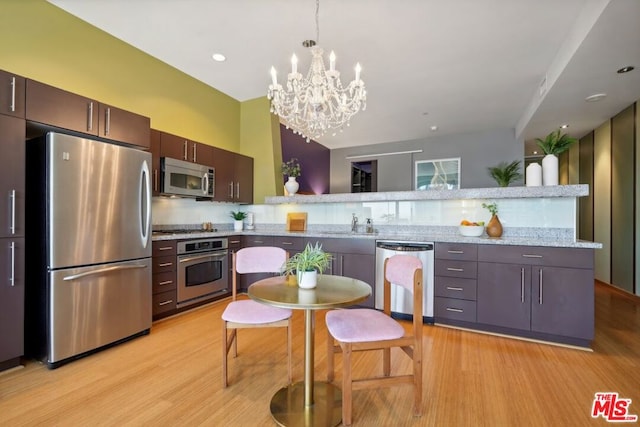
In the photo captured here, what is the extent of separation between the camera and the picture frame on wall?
6.91 m

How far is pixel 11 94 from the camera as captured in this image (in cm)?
205

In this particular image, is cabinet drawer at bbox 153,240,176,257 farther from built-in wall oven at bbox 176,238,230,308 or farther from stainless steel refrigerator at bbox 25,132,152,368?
stainless steel refrigerator at bbox 25,132,152,368

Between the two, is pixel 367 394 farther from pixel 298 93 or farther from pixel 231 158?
pixel 231 158

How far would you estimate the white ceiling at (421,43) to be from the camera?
8.39 ft

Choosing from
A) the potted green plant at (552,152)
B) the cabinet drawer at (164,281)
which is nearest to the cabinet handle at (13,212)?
the cabinet drawer at (164,281)

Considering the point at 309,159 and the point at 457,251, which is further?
the point at 309,159

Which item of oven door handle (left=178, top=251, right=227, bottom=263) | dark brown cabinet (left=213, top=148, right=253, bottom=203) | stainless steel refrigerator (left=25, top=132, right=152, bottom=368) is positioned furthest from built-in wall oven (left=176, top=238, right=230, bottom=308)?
dark brown cabinet (left=213, top=148, right=253, bottom=203)

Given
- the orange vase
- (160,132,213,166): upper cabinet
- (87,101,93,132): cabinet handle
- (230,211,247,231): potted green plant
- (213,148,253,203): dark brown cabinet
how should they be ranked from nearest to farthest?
(87,101,93,132): cabinet handle, the orange vase, (160,132,213,166): upper cabinet, (213,148,253,203): dark brown cabinet, (230,211,247,231): potted green plant

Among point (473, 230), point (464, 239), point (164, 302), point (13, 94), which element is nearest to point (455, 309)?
point (464, 239)

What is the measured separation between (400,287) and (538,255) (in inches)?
52.7

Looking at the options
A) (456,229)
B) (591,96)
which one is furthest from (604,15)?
(456,229)

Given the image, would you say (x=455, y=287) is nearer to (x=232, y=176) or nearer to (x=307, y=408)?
(x=307, y=408)

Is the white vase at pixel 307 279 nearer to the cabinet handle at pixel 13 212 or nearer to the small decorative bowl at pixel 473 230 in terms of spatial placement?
the cabinet handle at pixel 13 212

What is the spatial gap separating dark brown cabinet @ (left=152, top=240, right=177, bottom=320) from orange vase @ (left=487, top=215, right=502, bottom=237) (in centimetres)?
354
